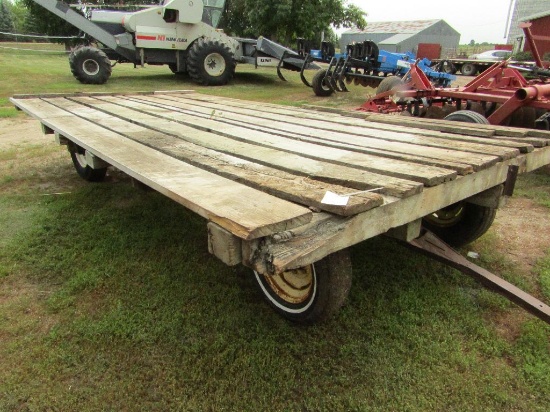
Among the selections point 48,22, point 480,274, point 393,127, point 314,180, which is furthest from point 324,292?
point 48,22

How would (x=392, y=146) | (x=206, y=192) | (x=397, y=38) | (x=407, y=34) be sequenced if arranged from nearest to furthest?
(x=206, y=192) → (x=392, y=146) → (x=397, y=38) → (x=407, y=34)

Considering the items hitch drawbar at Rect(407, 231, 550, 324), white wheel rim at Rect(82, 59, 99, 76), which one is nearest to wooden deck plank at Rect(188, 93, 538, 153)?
Answer: hitch drawbar at Rect(407, 231, 550, 324)

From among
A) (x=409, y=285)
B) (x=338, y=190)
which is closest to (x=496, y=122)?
(x=409, y=285)

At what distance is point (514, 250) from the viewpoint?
123 inches

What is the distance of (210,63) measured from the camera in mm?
13430

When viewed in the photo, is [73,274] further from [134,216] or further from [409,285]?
[409,285]

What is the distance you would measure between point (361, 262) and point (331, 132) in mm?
915

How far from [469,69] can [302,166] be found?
23.5 meters

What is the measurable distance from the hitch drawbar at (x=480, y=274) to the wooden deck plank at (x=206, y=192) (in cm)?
107

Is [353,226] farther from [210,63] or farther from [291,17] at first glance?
[291,17]

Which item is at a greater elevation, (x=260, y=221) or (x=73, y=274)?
(x=260, y=221)

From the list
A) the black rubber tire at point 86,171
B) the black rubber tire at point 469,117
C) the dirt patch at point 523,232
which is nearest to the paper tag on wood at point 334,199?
the dirt patch at point 523,232

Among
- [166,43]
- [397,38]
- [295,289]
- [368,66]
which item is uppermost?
[397,38]

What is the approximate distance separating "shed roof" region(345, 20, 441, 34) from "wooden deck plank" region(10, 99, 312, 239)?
4600cm
